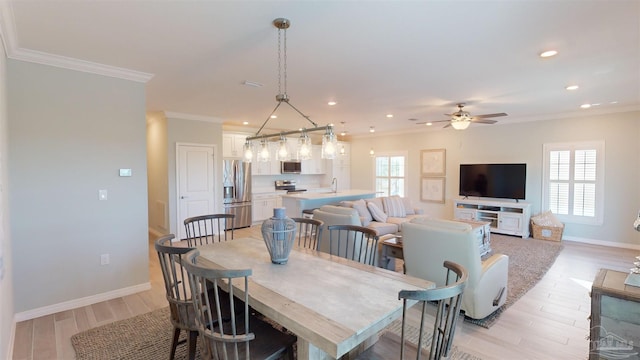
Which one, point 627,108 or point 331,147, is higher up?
point 627,108

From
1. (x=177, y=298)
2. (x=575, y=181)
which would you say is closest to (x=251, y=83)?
(x=177, y=298)

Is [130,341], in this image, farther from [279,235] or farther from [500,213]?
[500,213]

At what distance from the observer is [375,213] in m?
5.55

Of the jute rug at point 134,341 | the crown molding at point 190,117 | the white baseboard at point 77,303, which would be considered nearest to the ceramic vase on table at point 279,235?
the jute rug at point 134,341

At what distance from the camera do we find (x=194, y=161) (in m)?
6.04

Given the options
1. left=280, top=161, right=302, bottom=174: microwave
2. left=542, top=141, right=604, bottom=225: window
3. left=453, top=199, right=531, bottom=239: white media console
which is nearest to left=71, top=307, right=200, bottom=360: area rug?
left=280, top=161, right=302, bottom=174: microwave

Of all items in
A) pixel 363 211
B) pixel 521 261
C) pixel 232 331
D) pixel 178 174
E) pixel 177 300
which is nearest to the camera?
pixel 232 331

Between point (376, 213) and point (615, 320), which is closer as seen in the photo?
point (615, 320)

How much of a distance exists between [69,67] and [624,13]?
4895 mm

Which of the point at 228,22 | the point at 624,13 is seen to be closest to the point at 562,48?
the point at 624,13

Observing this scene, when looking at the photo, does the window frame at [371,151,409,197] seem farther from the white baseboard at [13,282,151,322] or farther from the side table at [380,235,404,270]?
the white baseboard at [13,282,151,322]

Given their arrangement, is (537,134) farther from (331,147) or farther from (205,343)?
(205,343)

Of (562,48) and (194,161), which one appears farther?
(194,161)

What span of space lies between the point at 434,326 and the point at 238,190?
620 cm
